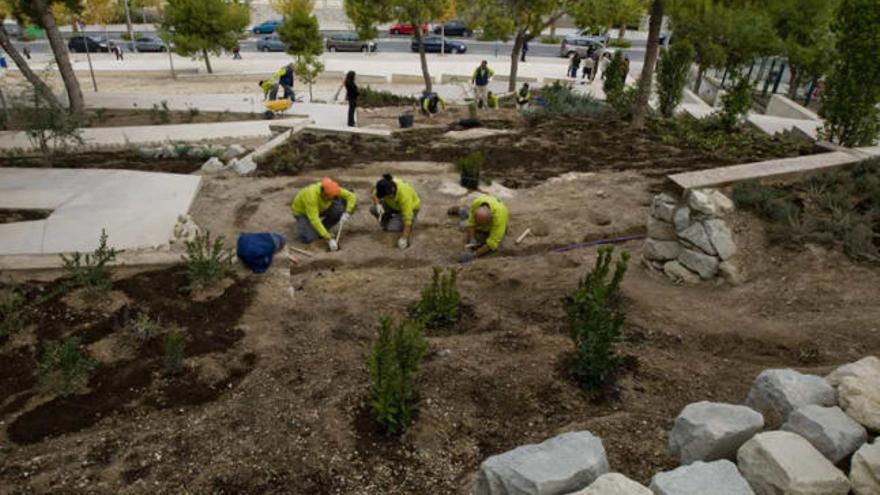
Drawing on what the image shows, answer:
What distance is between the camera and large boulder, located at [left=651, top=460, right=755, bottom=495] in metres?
2.73

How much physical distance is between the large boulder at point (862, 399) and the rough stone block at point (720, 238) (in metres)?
2.78

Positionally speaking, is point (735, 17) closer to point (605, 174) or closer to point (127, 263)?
point (605, 174)

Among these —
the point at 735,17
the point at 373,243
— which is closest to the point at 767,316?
the point at 373,243

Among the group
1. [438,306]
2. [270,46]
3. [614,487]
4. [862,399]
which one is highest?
[270,46]

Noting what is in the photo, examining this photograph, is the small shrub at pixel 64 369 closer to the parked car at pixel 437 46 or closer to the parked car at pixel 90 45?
the parked car at pixel 437 46

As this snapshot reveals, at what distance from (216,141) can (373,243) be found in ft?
23.0

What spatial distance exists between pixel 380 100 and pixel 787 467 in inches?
703

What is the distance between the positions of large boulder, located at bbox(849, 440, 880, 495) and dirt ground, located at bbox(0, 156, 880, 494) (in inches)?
34.8

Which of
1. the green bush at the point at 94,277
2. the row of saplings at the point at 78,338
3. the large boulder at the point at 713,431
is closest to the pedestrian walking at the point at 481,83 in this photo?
the row of saplings at the point at 78,338

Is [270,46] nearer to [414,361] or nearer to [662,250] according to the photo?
[662,250]

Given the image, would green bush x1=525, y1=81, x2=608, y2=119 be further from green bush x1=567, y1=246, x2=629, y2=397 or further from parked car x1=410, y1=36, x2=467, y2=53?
parked car x1=410, y1=36, x2=467, y2=53

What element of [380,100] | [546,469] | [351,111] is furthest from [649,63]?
[546,469]

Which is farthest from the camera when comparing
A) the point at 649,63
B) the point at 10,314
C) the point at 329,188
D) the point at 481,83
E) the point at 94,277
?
the point at 481,83

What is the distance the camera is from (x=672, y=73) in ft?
49.4
